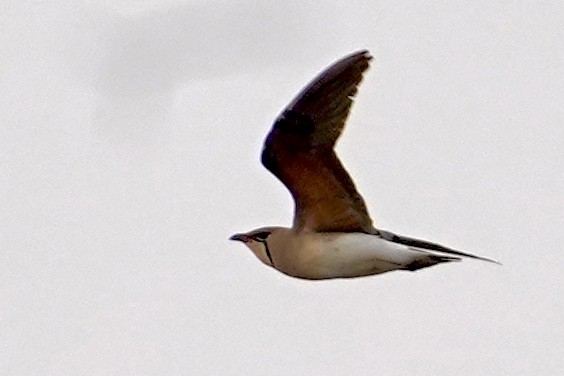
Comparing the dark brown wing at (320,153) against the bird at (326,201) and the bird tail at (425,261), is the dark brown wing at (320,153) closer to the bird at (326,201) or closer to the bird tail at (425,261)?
the bird at (326,201)

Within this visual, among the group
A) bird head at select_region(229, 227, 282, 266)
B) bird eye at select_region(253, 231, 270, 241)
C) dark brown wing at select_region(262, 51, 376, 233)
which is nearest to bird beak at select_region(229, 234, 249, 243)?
bird head at select_region(229, 227, 282, 266)

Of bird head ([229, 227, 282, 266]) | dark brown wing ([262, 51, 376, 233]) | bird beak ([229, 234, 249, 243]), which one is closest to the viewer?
dark brown wing ([262, 51, 376, 233])

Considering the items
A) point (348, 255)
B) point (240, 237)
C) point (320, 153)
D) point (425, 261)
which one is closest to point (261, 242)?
point (240, 237)

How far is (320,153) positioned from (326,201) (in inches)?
15.1

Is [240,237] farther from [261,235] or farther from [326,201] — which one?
[326,201]

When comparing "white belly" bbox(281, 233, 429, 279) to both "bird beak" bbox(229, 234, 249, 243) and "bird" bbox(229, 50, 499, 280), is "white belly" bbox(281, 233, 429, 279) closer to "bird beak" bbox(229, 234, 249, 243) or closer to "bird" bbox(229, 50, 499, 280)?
"bird" bbox(229, 50, 499, 280)

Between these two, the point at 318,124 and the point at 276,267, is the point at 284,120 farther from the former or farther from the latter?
the point at 276,267

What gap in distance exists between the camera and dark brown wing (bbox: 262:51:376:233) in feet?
40.7

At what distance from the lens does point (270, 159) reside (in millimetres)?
12562

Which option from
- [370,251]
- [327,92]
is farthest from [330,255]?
[327,92]

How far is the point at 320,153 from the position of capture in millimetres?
12586

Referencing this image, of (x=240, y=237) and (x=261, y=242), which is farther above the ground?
(x=240, y=237)

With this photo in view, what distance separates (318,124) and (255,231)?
111 centimetres

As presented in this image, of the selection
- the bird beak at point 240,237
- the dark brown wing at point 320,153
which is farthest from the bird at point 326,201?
the bird beak at point 240,237
